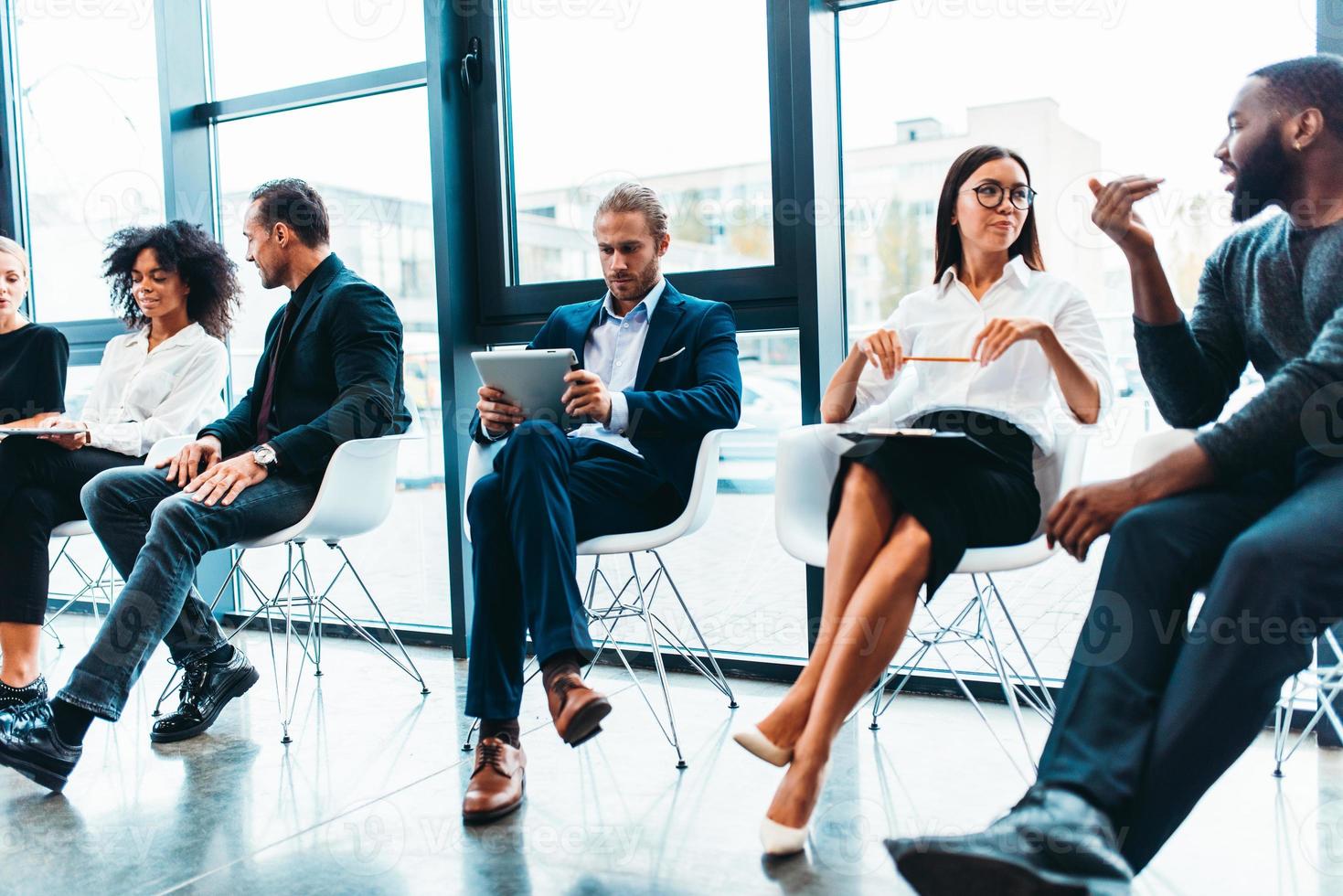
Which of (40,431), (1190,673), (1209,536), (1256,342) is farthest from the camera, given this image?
(40,431)

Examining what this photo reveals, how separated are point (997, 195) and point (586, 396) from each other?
952 mm

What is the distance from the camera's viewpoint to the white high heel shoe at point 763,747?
1829mm

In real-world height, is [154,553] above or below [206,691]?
above

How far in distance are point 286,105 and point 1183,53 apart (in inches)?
110

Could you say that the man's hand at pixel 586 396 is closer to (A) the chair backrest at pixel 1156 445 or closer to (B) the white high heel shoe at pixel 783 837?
(B) the white high heel shoe at pixel 783 837

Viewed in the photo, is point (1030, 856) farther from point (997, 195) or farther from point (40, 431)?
point (40, 431)

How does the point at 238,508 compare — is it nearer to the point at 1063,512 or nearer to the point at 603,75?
the point at 603,75

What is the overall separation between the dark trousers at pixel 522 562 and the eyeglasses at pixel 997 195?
1.01m

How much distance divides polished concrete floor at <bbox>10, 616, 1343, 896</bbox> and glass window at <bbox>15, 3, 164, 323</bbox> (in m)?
2.21

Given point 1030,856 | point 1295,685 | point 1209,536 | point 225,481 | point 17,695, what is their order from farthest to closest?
point 17,695 → point 225,481 → point 1295,685 → point 1209,536 → point 1030,856

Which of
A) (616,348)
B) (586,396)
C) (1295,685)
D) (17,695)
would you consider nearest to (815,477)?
(586,396)

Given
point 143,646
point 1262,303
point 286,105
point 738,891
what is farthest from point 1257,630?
point 286,105

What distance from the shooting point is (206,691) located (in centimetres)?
272

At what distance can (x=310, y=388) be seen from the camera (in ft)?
9.39
